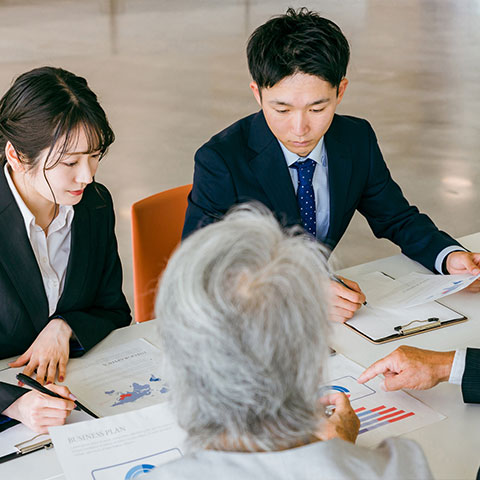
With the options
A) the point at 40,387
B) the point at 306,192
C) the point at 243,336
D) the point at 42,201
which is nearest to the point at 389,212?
the point at 306,192

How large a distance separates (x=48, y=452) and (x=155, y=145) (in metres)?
4.61

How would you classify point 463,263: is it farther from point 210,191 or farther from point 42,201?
point 42,201

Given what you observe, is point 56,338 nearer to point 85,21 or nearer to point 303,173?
point 303,173

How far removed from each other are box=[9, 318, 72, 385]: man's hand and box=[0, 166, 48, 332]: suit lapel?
110 mm

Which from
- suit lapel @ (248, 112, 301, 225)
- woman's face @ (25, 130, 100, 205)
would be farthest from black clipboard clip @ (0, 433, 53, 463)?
suit lapel @ (248, 112, 301, 225)

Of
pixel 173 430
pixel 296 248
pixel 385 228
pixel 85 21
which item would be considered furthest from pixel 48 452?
pixel 85 21

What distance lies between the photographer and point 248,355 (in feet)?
3.21

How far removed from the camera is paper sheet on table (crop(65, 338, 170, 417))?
177 cm

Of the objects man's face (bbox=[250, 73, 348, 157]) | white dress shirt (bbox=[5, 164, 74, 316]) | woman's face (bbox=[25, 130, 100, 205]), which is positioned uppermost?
man's face (bbox=[250, 73, 348, 157])

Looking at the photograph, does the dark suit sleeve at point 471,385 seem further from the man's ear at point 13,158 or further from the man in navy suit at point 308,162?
the man's ear at point 13,158

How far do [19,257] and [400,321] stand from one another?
113 cm

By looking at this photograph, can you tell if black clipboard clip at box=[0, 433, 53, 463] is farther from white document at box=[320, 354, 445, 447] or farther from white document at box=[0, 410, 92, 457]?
white document at box=[320, 354, 445, 447]

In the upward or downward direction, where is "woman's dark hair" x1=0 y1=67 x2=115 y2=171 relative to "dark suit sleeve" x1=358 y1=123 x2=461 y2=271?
upward

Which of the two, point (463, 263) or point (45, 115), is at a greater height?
point (45, 115)
